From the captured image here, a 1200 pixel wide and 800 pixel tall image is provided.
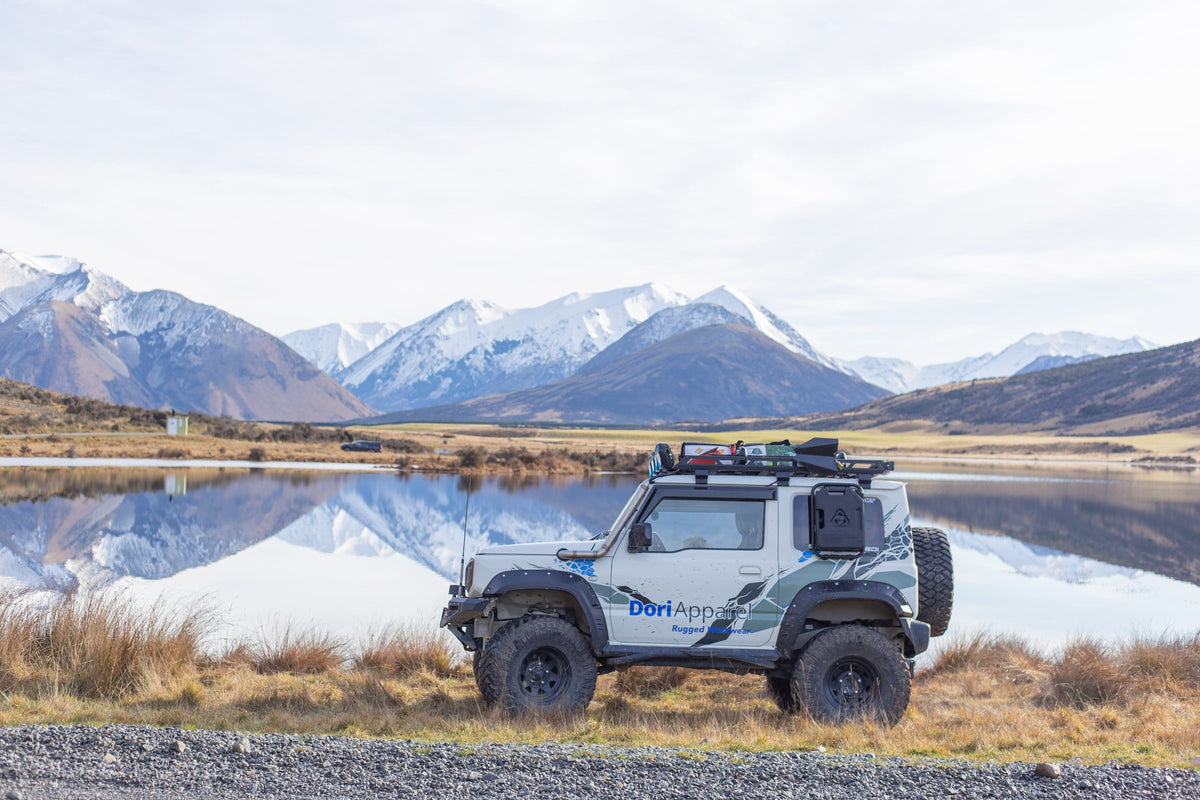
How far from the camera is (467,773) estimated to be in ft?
24.0

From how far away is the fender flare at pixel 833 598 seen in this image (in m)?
9.31

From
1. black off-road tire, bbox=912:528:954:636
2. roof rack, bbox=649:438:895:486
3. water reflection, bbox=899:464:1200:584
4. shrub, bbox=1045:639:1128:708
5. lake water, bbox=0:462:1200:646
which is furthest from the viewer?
water reflection, bbox=899:464:1200:584

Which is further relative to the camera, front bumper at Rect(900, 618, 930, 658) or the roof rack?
the roof rack

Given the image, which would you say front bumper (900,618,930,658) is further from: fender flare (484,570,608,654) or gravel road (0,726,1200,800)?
fender flare (484,570,608,654)

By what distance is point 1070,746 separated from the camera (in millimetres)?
8859

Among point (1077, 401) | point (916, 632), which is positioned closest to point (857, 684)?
point (916, 632)

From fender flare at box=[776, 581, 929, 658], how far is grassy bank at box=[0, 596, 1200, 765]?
0.83 metres

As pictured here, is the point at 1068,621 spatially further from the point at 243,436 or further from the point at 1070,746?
the point at 243,436

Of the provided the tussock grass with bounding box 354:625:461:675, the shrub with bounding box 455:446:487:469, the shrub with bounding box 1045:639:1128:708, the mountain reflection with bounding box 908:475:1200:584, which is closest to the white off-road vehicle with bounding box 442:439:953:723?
the tussock grass with bounding box 354:625:461:675

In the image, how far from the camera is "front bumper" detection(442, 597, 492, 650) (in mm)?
9555

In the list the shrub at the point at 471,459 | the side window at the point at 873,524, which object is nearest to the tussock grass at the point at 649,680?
the side window at the point at 873,524

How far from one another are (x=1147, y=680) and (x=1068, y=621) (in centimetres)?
605

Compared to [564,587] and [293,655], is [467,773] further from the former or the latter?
[293,655]

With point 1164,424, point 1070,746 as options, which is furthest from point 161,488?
point 1164,424
